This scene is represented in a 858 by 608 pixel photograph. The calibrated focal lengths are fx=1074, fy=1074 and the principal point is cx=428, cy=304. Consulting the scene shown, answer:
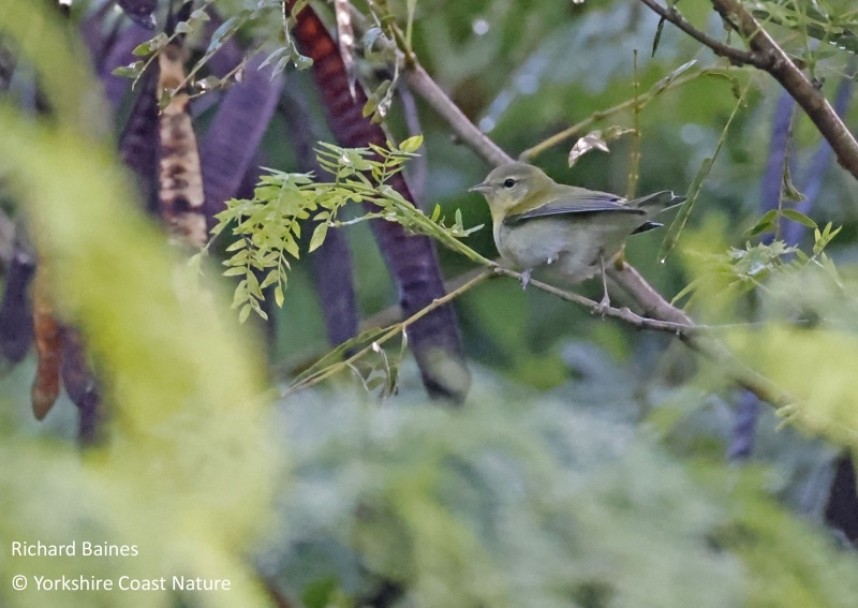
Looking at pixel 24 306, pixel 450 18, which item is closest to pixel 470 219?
pixel 450 18

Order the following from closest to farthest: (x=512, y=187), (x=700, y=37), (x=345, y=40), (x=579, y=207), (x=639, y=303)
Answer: (x=700, y=37)
(x=345, y=40)
(x=639, y=303)
(x=579, y=207)
(x=512, y=187)

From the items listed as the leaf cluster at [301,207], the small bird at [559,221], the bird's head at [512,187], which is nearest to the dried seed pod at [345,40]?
the leaf cluster at [301,207]

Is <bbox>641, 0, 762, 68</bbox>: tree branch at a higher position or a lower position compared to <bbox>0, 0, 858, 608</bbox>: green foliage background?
higher

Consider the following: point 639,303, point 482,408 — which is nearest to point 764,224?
point 639,303

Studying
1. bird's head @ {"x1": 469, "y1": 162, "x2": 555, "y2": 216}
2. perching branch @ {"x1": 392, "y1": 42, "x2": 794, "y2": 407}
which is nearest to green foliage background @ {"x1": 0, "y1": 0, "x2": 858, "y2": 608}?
perching branch @ {"x1": 392, "y1": 42, "x2": 794, "y2": 407}

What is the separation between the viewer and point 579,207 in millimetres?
1489

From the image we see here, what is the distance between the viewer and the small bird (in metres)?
1.42

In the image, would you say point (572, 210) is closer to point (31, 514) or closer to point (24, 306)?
point (24, 306)

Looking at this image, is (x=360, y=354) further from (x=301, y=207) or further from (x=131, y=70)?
(x=131, y=70)

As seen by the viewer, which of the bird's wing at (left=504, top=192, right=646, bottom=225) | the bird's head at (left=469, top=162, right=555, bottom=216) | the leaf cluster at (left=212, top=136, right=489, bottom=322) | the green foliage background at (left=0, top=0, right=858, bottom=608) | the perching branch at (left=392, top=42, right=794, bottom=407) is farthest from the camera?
the bird's head at (left=469, top=162, right=555, bottom=216)

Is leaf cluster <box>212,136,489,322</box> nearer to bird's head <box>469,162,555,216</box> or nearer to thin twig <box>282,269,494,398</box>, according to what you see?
thin twig <box>282,269,494,398</box>

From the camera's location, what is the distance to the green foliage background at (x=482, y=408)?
0.60 meters

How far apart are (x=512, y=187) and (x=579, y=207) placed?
0.17 meters

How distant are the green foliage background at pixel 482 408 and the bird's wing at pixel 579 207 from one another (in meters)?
0.12
